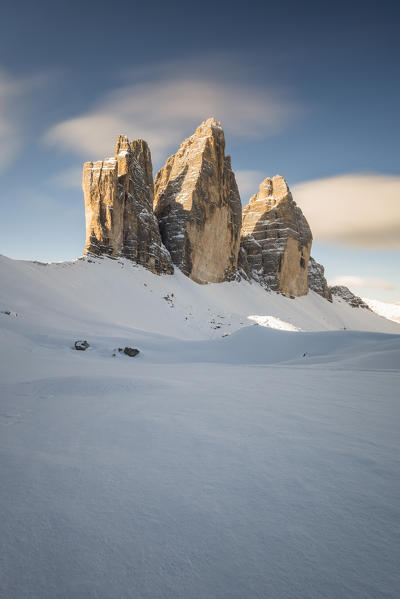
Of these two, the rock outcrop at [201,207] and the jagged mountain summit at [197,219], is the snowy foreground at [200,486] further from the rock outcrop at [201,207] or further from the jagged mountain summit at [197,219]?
the rock outcrop at [201,207]

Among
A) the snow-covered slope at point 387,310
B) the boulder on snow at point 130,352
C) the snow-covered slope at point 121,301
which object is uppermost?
the snow-covered slope at point 387,310

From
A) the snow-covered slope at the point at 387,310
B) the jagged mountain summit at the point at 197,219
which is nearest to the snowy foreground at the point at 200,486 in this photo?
the jagged mountain summit at the point at 197,219

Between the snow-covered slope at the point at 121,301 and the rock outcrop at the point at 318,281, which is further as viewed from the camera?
the rock outcrop at the point at 318,281

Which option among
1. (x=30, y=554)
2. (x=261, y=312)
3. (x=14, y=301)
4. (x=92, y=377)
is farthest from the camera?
(x=261, y=312)

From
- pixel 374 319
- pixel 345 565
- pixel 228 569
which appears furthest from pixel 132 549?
pixel 374 319

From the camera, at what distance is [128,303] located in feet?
68.5

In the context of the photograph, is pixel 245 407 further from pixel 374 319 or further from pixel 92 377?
pixel 374 319

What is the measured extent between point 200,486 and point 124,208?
2901 centimetres

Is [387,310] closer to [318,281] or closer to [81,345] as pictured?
[318,281]

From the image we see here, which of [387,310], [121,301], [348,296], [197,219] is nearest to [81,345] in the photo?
[121,301]

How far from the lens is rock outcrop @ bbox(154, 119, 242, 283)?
34875 mm

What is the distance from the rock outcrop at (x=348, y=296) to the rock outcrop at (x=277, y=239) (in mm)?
21650

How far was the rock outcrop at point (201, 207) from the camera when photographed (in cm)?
3488

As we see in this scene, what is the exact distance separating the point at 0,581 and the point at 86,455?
1053mm
